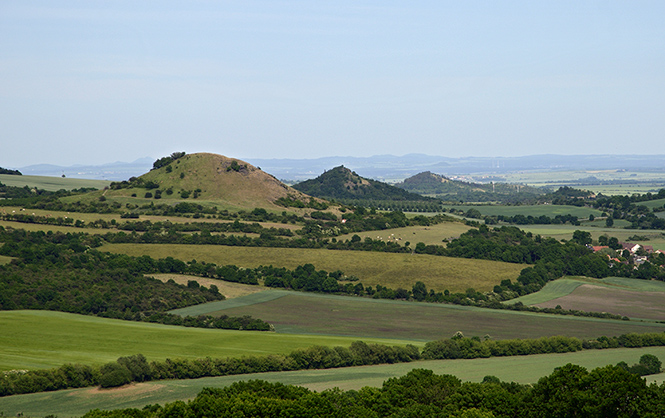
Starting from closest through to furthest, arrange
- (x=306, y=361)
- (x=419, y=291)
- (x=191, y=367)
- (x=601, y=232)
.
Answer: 1. (x=191, y=367)
2. (x=306, y=361)
3. (x=419, y=291)
4. (x=601, y=232)

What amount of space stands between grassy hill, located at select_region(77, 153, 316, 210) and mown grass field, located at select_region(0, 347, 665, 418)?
101 metres

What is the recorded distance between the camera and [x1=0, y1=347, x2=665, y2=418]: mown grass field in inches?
1816

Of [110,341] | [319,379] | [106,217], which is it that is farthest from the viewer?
[106,217]

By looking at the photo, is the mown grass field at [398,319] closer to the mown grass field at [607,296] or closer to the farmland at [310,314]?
the farmland at [310,314]

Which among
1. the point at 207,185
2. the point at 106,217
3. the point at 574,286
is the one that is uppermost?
the point at 207,185

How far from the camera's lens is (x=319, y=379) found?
173 feet

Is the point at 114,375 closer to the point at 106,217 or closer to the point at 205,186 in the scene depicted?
the point at 106,217

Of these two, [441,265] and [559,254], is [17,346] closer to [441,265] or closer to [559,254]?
[441,265]

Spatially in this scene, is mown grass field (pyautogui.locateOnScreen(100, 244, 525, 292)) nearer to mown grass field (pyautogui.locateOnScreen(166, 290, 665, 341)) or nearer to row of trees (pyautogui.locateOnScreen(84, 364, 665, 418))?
mown grass field (pyautogui.locateOnScreen(166, 290, 665, 341))

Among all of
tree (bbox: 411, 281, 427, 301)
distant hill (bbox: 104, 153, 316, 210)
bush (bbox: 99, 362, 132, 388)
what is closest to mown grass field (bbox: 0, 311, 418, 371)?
bush (bbox: 99, 362, 132, 388)

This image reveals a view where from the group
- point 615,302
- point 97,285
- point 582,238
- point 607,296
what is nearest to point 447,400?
point 615,302

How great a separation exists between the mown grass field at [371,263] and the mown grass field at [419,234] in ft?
52.3

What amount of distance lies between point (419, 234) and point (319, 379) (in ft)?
291

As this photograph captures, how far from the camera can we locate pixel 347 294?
97.2 m
